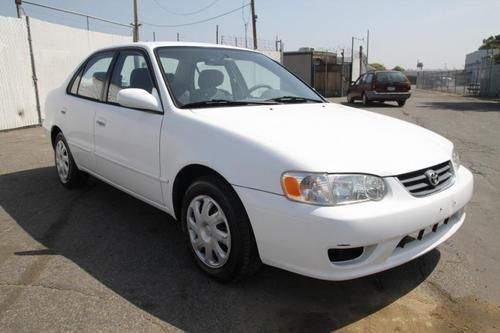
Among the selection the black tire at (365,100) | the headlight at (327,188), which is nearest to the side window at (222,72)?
the headlight at (327,188)

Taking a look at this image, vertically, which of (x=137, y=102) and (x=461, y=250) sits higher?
(x=137, y=102)

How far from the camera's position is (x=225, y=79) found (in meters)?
3.71

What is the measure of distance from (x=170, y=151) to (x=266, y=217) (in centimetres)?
100

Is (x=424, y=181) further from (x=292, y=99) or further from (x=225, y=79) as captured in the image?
(x=225, y=79)

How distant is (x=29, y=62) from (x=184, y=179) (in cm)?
899

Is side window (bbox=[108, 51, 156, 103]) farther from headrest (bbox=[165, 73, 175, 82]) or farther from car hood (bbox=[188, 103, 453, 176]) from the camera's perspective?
car hood (bbox=[188, 103, 453, 176])

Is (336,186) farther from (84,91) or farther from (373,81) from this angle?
(373,81)

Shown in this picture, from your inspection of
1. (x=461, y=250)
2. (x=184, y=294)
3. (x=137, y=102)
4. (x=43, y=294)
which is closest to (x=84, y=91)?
(x=137, y=102)

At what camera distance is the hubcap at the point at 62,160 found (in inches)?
194

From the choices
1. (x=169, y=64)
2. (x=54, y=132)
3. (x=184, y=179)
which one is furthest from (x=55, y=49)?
(x=184, y=179)

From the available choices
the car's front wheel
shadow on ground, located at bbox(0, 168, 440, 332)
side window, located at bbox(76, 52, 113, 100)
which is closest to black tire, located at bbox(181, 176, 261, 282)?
shadow on ground, located at bbox(0, 168, 440, 332)

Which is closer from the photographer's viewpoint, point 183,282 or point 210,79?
point 183,282

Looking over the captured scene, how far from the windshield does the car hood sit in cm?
22

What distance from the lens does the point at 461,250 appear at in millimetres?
3508
